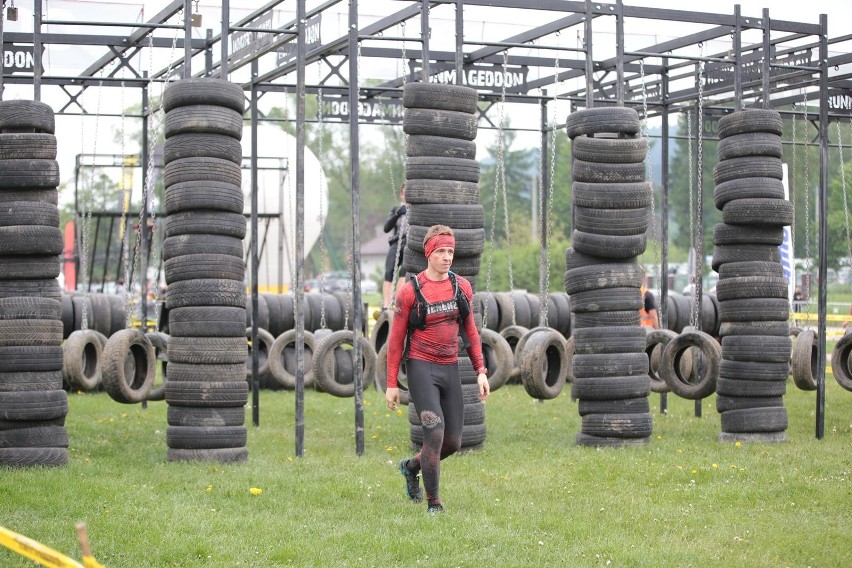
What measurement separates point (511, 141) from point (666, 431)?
7041 centimetres

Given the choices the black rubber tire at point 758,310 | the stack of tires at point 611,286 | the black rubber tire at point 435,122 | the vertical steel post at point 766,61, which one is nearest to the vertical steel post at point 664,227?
the vertical steel post at point 766,61

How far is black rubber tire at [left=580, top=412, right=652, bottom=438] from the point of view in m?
11.6

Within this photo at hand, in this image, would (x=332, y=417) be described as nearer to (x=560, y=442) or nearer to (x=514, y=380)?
(x=560, y=442)

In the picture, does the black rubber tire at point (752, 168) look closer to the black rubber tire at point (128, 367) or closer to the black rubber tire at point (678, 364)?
the black rubber tire at point (678, 364)

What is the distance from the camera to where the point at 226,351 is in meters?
10.6

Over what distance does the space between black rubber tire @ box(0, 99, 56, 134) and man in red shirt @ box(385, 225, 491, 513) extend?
13.9 feet

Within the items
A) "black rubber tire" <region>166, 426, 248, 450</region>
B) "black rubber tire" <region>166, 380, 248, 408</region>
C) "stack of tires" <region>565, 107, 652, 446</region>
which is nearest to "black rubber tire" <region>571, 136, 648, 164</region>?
"stack of tires" <region>565, 107, 652, 446</region>

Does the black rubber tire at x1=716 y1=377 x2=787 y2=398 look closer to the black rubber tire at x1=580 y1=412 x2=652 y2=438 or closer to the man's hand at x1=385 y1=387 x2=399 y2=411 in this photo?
the black rubber tire at x1=580 y1=412 x2=652 y2=438

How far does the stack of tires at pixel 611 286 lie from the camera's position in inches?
455

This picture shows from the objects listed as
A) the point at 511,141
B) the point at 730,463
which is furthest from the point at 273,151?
the point at 511,141

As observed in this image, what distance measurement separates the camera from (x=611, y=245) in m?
11.5

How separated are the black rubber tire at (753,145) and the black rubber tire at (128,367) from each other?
6.71 metres

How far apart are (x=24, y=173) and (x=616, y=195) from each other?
5.59 metres

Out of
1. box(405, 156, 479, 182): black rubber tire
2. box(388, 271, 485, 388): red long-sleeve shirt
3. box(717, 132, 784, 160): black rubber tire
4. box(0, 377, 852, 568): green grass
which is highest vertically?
box(717, 132, 784, 160): black rubber tire
